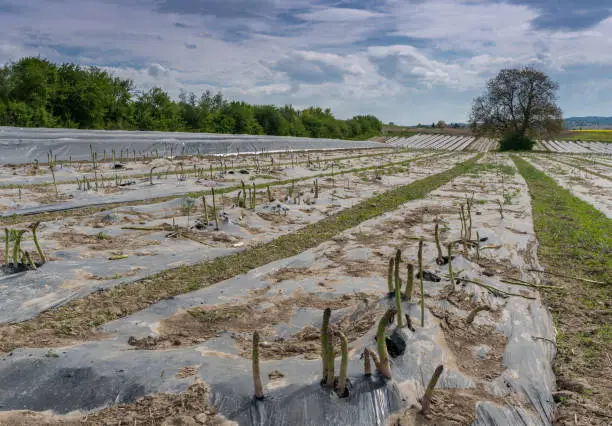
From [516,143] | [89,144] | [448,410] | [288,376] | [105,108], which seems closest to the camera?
[448,410]

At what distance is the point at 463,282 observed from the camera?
4.38 meters

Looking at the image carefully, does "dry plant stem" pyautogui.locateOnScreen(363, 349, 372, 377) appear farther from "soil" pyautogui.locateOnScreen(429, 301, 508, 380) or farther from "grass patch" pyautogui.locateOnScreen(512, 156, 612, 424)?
"grass patch" pyautogui.locateOnScreen(512, 156, 612, 424)

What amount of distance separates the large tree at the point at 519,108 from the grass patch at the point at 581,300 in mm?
32555

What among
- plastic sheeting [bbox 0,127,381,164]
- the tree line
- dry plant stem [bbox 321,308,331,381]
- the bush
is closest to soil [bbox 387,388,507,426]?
dry plant stem [bbox 321,308,331,381]

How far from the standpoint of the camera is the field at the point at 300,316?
2453 millimetres

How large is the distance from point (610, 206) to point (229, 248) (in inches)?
331

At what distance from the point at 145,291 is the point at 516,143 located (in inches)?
1540

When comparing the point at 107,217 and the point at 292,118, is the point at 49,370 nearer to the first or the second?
the point at 107,217

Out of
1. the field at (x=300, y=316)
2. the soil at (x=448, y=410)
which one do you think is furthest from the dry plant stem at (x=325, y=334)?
the soil at (x=448, y=410)

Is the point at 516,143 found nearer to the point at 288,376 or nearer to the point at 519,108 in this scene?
the point at 519,108

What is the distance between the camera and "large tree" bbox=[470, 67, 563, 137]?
3709cm

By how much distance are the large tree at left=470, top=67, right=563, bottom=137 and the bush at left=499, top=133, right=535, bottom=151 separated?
48 cm

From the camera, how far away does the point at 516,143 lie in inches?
1484

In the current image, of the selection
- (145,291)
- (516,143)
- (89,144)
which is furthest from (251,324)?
(516,143)
